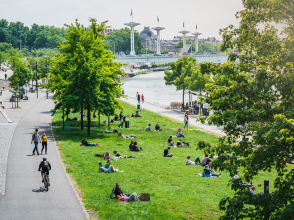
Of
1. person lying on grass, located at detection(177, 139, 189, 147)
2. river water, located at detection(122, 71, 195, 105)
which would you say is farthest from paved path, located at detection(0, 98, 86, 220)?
river water, located at detection(122, 71, 195, 105)

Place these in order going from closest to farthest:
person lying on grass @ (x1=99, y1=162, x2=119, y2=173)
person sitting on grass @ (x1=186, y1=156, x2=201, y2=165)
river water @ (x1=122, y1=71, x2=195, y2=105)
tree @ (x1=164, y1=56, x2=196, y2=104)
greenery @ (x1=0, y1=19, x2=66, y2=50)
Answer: person lying on grass @ (x1=99, y1=162, x2=119, y2=173)
person sitting on grass @ (x1=186, y1=156, x2=201, y2=165)
tree @ (x1=164, y1=56, x2=196, y2=104)
river water @ (x1=122, y1=71, x2=195, y2=105)
greenery @ (x1=0, y1=19, x2=66, y2=50)

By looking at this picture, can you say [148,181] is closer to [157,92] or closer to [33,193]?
[33,193]

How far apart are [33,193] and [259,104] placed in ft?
30.6

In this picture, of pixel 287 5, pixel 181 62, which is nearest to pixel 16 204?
pixel 287 5

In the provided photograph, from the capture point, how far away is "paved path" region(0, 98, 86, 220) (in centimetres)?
1267

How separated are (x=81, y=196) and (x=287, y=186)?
7997 millimetres

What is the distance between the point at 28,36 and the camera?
643 ft

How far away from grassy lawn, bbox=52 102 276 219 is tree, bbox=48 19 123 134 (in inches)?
108

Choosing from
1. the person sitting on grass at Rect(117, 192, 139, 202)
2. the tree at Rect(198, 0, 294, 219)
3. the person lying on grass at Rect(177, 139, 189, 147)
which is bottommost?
the person lying on grass at Rect(177, 139, 189, 147)

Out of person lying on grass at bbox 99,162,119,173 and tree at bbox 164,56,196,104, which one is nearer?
person lying on grass at bbox 99,162,119,173

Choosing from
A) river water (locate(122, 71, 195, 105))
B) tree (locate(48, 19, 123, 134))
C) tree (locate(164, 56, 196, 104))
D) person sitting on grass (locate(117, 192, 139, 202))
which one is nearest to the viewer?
person sitting on grass (locate(117, 192, 139, 202))

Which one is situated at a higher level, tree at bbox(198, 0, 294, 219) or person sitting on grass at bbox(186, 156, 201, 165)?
tree at bbox(198, 0, 294, 219)

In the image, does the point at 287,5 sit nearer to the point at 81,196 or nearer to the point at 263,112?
the point at 263,112

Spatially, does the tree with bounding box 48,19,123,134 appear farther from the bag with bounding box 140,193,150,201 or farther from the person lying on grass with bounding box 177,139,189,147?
the bag with bounding box 140,193,150,201
